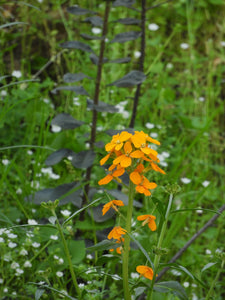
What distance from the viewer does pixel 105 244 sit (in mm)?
937

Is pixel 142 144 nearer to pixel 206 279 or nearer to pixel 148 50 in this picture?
pixel 206 279

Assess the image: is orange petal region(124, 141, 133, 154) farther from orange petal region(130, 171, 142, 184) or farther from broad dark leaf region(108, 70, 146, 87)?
broad dark leaf region(108, 70, 146, 87)

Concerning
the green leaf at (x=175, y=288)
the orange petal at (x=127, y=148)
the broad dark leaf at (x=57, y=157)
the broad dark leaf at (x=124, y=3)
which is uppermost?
the broad dark leaf at (x=124, y=3)

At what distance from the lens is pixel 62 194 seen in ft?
5.44

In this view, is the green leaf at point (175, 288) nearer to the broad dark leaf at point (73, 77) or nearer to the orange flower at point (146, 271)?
the orange flower at point (146, 271)

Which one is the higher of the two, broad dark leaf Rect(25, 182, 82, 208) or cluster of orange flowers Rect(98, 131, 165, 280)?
cluster of orange flowers Rect(98, 131, 165, 280)

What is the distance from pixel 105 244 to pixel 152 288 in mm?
144

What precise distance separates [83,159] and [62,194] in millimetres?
163

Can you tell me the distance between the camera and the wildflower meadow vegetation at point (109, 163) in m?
0.98

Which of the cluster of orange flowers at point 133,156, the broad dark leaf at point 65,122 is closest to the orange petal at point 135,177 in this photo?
the cluster of orange flowers at point 133,156

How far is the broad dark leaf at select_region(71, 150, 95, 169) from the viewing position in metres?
1.64

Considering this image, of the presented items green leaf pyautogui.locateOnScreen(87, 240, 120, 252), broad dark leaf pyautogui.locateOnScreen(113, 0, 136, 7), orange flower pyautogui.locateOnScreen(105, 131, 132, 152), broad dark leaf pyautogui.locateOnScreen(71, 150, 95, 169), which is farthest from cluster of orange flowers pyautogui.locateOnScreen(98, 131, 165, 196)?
broad dark leaf pyautogui.locateOnScreen(113, 0, 136, 7)

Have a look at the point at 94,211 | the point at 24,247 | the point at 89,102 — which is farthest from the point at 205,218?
the point at 24,247

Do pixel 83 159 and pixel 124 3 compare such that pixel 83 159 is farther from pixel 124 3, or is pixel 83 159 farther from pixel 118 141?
pixel 118 141
